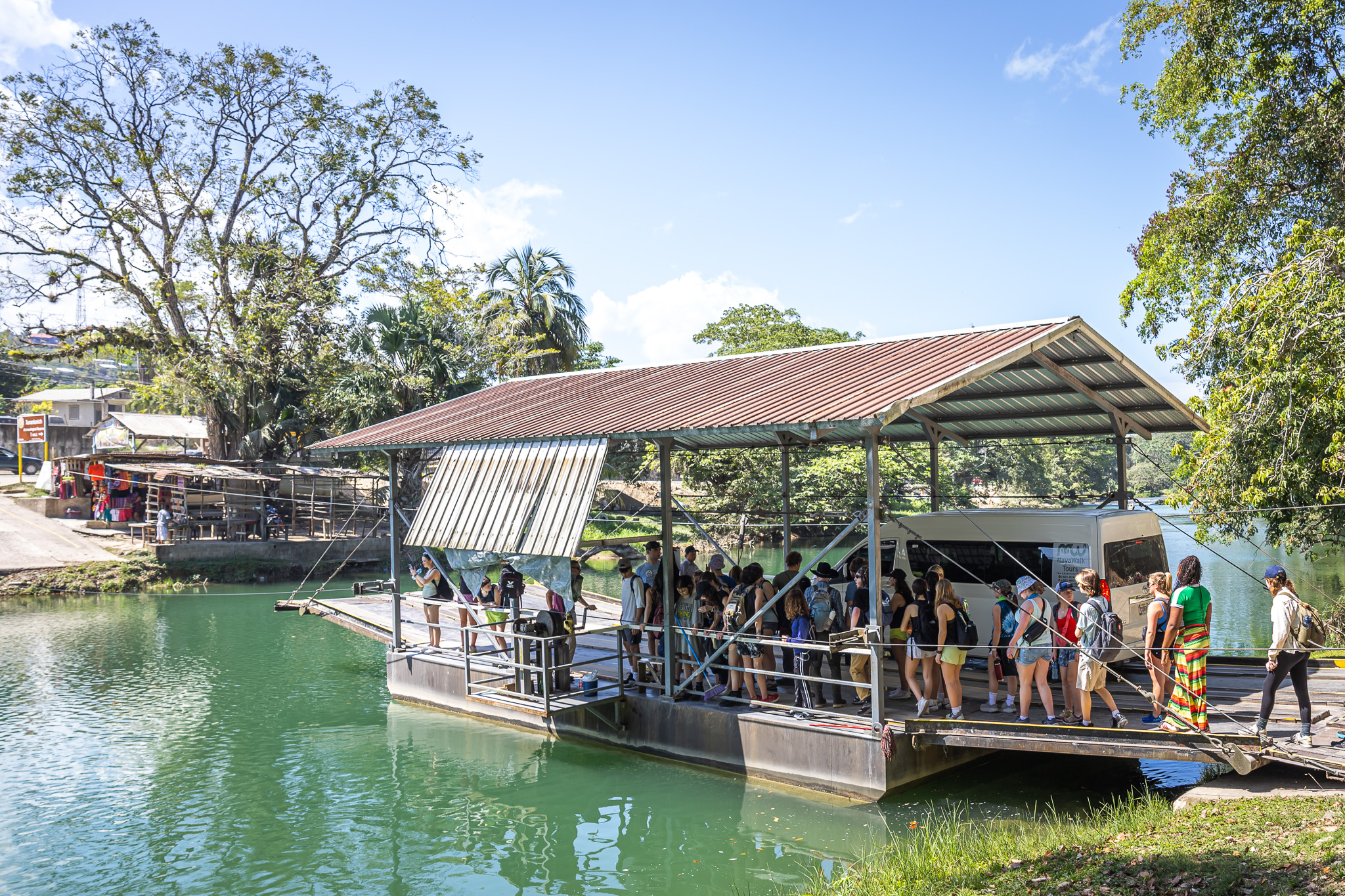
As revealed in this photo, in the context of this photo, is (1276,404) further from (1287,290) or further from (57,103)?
(57,103)

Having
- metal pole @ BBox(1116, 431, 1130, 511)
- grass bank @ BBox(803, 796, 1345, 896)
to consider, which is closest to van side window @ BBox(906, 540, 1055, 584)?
metal pole @ BBox(1116, 431, 1130, 511)

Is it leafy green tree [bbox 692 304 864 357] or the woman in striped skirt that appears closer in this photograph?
the woman in striped skirt

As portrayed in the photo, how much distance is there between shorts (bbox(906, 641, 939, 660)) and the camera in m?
10.8

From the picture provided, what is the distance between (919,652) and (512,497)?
6.26 metres

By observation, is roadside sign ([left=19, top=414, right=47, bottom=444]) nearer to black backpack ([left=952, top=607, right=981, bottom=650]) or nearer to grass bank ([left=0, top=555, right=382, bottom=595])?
grass bank ([left=0, top=555, right=382, bottom=595])

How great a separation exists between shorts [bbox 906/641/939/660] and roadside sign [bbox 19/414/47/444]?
4381 cm

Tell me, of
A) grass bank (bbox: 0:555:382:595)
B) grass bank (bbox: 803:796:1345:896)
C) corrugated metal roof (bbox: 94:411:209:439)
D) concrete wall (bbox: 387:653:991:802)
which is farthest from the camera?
corrugated metal roof (bbox: 94:411:209:439)

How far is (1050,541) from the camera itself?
11.7m

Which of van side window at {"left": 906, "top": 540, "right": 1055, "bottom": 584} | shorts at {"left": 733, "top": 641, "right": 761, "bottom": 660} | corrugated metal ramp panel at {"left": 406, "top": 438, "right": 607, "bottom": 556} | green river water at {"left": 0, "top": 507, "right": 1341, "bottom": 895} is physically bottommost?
green river water at {"left": 0, "top": 507, "right": 1341, "bottom": 895}

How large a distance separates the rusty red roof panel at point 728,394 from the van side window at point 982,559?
7.56 ft

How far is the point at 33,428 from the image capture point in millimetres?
42500

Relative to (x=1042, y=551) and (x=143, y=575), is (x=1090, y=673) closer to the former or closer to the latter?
(x=1042, y=551)

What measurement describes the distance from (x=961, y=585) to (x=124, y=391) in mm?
75843

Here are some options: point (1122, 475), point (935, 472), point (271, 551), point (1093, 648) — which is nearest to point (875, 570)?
point (1093, 648)
